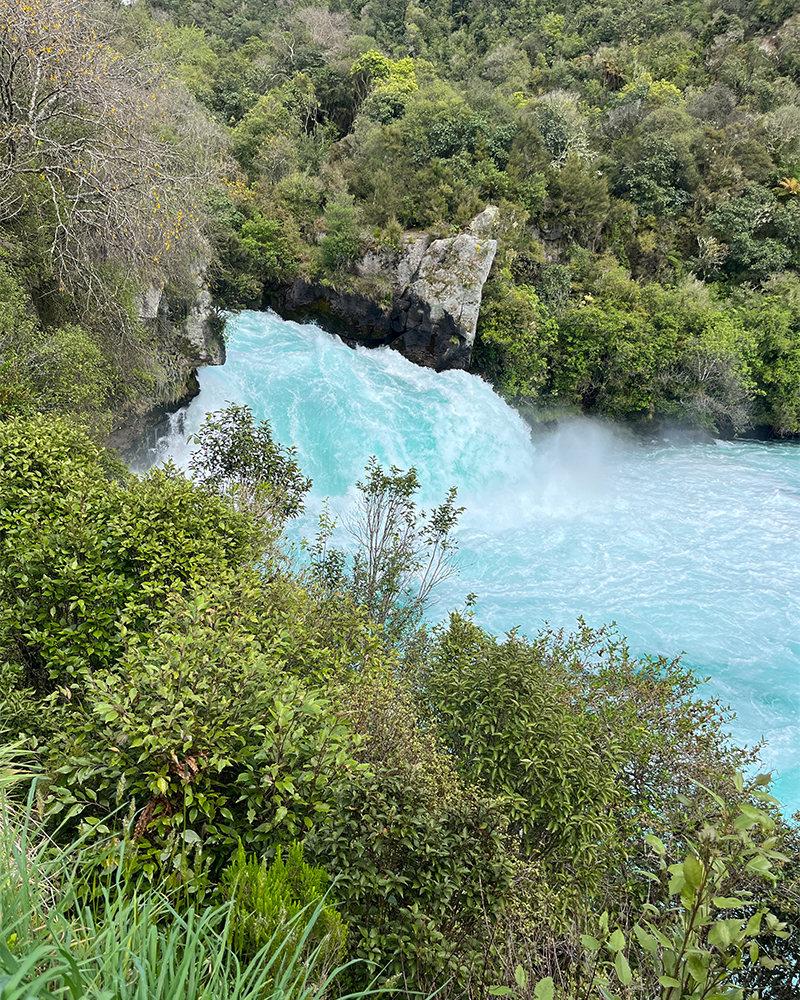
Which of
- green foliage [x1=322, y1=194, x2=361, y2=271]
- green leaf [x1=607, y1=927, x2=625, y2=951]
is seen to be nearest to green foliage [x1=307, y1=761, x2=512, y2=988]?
green leaf [x1=607, y1=927, x2=625, y2=951]

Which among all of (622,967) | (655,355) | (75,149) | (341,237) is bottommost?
(622,967)

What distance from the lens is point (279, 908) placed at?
6.33 ft

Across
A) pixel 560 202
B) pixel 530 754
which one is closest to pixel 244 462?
pixel 530 754

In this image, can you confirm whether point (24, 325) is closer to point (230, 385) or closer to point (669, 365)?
point (230, 385)

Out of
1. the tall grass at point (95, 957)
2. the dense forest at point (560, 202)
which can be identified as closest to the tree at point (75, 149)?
the dense forest at point (560, 202)

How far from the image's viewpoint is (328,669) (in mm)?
3975

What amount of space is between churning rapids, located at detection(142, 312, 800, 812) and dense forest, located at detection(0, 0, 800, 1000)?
1.42 metres

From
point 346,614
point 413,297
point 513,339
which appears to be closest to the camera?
point 346,614

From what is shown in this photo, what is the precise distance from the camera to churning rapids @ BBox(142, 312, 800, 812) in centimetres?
1110

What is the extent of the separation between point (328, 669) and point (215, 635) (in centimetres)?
117

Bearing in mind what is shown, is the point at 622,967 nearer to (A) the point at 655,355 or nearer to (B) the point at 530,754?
(B) the point at 530,754

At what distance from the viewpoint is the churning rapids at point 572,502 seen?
1110 centimetres

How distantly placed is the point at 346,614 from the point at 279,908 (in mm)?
3204

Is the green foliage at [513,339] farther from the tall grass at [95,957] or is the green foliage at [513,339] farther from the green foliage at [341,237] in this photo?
the tall grass at [95,957]
